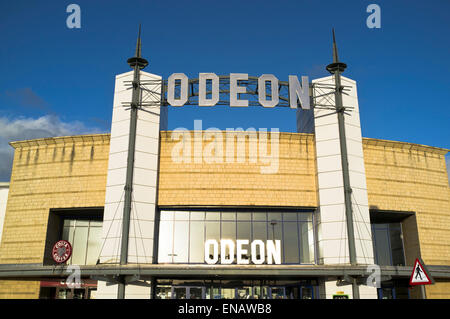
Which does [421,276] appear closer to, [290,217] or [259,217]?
[290,217]

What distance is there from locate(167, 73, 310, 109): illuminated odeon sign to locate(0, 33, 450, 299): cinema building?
8.8 inches

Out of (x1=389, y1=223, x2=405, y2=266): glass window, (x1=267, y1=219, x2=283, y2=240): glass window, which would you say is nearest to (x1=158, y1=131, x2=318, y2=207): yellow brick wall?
(x1=267, y1=219, x2=283, y2=240): glass window

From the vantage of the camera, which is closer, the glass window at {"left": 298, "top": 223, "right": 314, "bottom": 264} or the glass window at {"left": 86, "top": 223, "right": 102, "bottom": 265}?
the glass window at {"left": 298, "top": 223, "right": 314, "bottom": 264}

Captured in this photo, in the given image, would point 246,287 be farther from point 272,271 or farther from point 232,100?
point 232,100

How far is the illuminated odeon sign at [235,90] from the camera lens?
104 ft

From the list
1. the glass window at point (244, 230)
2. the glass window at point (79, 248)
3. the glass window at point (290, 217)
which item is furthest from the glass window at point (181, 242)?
the glass window at point (79, 248)

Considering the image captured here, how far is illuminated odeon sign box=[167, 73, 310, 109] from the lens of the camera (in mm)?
31766

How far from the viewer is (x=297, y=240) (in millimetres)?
31016

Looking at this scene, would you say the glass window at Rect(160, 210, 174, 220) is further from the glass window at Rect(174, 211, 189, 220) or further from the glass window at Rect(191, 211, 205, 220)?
the glass window at Rect(191, 211, 205, 220)

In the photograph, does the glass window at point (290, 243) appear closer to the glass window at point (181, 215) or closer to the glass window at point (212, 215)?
the glass window at point (212, 215)

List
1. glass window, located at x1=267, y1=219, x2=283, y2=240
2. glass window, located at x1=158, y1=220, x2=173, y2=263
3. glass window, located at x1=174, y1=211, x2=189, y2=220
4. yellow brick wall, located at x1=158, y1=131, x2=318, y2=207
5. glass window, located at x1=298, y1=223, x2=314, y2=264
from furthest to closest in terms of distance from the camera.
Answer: glass window, located at x1=174, y1=211, x2=189, y2=220 → glass window, located at x1=267, y1=219, x2=283, y2=240 → glass window, located at x1=298, y1=223, x2=314, y2=264 → yellow brick wall, located at x1=158, y1=131, x2=318, y2=207 → glass window, located at x1=158, y1=220, x2=173, y2=263

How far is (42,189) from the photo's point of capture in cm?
3266

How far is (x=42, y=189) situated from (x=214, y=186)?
47.2 ft
